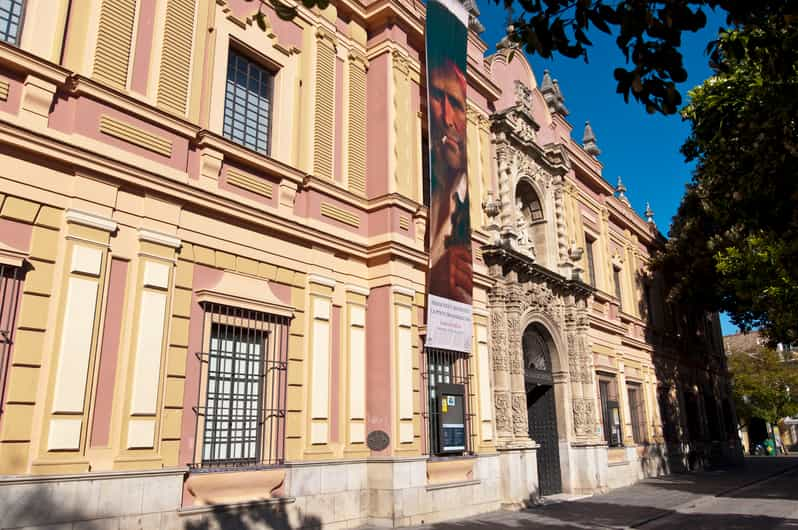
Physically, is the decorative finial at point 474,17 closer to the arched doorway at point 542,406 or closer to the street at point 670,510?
the arched doorway at point 542,406

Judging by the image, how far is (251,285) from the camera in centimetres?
975

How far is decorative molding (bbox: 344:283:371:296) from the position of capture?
37.4ft

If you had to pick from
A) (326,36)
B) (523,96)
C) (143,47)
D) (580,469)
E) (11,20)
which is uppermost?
(523,96)

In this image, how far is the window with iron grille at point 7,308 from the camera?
680cm

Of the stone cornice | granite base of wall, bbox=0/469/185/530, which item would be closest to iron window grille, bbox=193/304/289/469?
granite base of wall, bbox=0/469/185/530

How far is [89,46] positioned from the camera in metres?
8.29

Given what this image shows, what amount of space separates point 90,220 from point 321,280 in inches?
160

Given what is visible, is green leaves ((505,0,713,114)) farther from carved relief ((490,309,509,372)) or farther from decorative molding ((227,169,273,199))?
carved relief ((490,309,509,372))

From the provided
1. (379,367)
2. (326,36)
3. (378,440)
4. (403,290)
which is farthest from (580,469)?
→ (326,36)

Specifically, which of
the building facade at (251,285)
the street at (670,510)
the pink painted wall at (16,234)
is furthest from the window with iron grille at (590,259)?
the pink painted wall at (16,234)

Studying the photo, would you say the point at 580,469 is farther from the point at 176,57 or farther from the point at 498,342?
the point at 176,57

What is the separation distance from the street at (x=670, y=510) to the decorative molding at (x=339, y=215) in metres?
Answer: 5.55

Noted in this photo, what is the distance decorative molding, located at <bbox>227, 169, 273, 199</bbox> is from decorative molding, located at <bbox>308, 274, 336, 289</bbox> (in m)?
1.53

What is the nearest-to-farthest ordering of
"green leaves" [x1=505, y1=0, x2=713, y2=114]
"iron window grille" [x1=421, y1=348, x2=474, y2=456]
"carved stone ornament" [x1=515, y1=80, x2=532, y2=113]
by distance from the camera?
"green leaves" [x1=505, y1=0, x2=713, y2=114] < "iron window grille" [x1=421, y1=348, x2=474, y2=456] < "carved stone ornament" [x1=515, y1=80, x2=532, y2=113]
